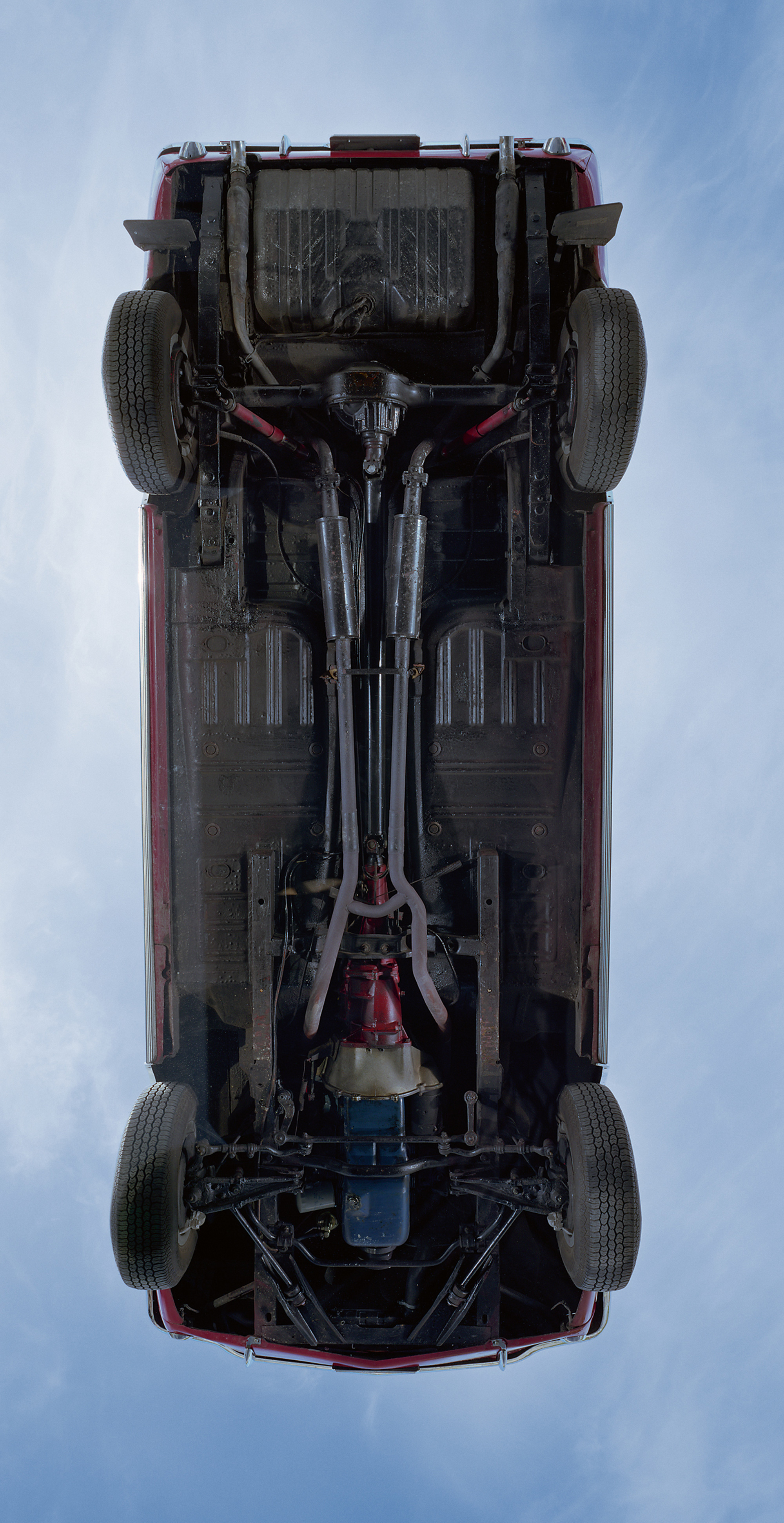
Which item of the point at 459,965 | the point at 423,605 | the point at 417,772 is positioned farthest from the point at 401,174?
the point at 459,965

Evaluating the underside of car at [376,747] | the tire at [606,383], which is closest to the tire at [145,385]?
the underside of car at [376,747]

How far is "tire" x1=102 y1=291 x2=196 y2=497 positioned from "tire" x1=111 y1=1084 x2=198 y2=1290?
2189mm

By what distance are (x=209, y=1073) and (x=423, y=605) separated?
6.44 feet

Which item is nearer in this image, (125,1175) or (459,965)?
(125,1175)

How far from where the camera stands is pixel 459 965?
3.29m

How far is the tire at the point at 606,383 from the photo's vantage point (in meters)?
2.77

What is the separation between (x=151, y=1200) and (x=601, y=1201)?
1464 mm

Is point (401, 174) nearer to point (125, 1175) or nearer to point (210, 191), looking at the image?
point (210, 191)

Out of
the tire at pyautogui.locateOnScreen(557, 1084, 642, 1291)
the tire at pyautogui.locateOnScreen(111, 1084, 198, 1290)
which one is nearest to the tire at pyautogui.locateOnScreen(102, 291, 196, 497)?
the tire at pyautogui.locateOnScreen(111, 1084, 198, 1290)

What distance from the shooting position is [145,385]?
9.18ft

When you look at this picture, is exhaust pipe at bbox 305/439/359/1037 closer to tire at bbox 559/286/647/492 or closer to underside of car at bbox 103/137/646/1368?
underside of car at bbox 103/137/646/1368

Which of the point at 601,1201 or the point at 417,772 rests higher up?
the point at 417,772

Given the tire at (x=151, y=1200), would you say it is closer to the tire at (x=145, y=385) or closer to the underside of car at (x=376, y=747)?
the underside of car at (x=376, y=747)

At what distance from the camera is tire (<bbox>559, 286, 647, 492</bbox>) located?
277 centimetres
